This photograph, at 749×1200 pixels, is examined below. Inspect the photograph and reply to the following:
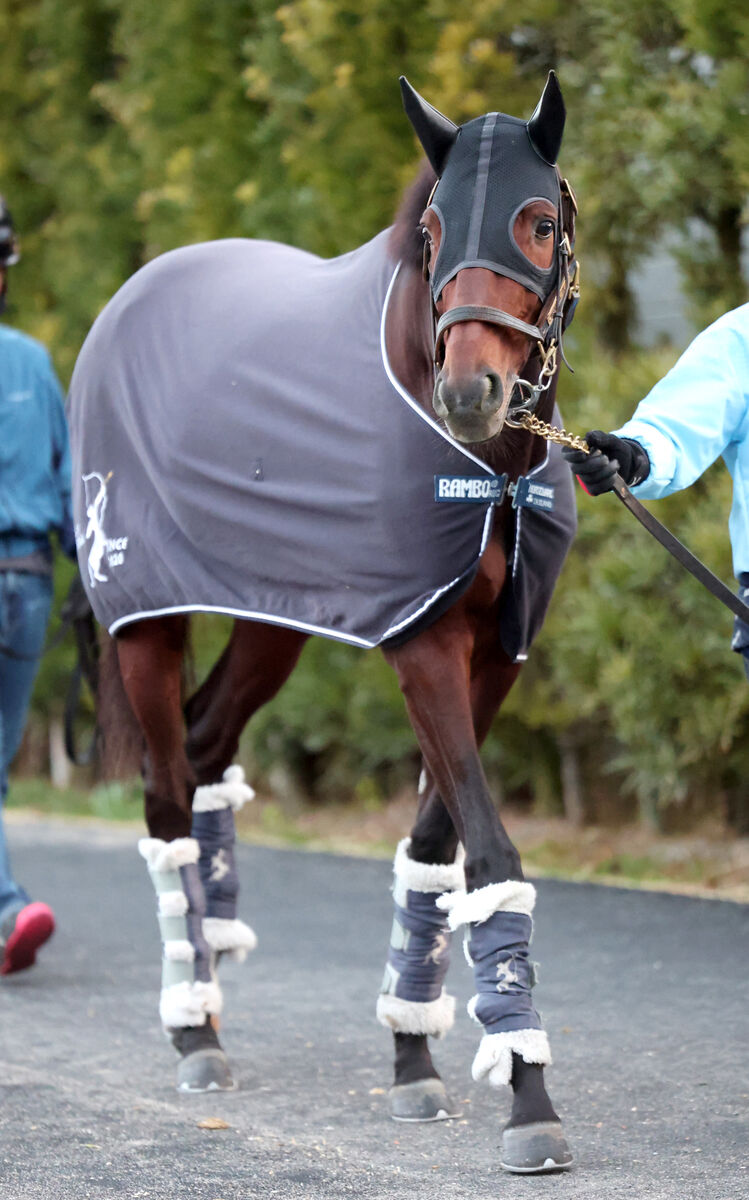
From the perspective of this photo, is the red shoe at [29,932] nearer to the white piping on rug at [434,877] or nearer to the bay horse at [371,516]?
the bay horse at [371,516]

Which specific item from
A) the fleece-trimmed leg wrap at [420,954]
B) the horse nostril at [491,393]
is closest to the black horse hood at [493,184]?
the horse nostril at [491,393]

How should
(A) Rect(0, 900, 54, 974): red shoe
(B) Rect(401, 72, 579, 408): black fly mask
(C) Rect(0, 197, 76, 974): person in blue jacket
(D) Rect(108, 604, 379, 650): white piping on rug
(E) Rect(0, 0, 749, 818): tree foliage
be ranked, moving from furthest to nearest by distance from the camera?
(E) Rect(0, 0, 749, 818): tree foliage → (C) Rect(0, 197, 76, 974): person in blue jacket → (A) Rect(0, 900, 54, 974): red shoe → (D) Rect(108, 604, 379, 650): white piping on rug → (B) Rect(401, 72, 579, 408): black fly mask

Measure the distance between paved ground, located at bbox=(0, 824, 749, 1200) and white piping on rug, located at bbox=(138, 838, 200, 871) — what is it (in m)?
0.54

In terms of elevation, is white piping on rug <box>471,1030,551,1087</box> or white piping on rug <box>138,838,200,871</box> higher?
white piping on rug <box>138,838,200,871</box>

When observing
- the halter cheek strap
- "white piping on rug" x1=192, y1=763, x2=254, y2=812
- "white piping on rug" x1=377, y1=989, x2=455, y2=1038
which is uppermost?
the halter cheek strap

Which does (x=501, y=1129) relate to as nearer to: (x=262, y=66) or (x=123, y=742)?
(x=123, y=742)

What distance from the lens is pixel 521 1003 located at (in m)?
3.42

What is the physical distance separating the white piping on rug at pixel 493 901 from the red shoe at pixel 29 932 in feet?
7.53

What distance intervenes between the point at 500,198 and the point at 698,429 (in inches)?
A: 23.6

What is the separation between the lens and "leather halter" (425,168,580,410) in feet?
10.5

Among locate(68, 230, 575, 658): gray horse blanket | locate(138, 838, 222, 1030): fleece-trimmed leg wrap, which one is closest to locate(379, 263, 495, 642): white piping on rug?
locate(68, 230, 575, 658): gray horse blanket


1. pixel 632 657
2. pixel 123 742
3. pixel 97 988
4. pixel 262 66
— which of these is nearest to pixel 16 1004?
pixel 97 988

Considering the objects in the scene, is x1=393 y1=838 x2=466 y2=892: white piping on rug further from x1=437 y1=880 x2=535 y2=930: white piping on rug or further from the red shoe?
the red shoe

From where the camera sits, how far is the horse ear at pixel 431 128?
340 centimetres
